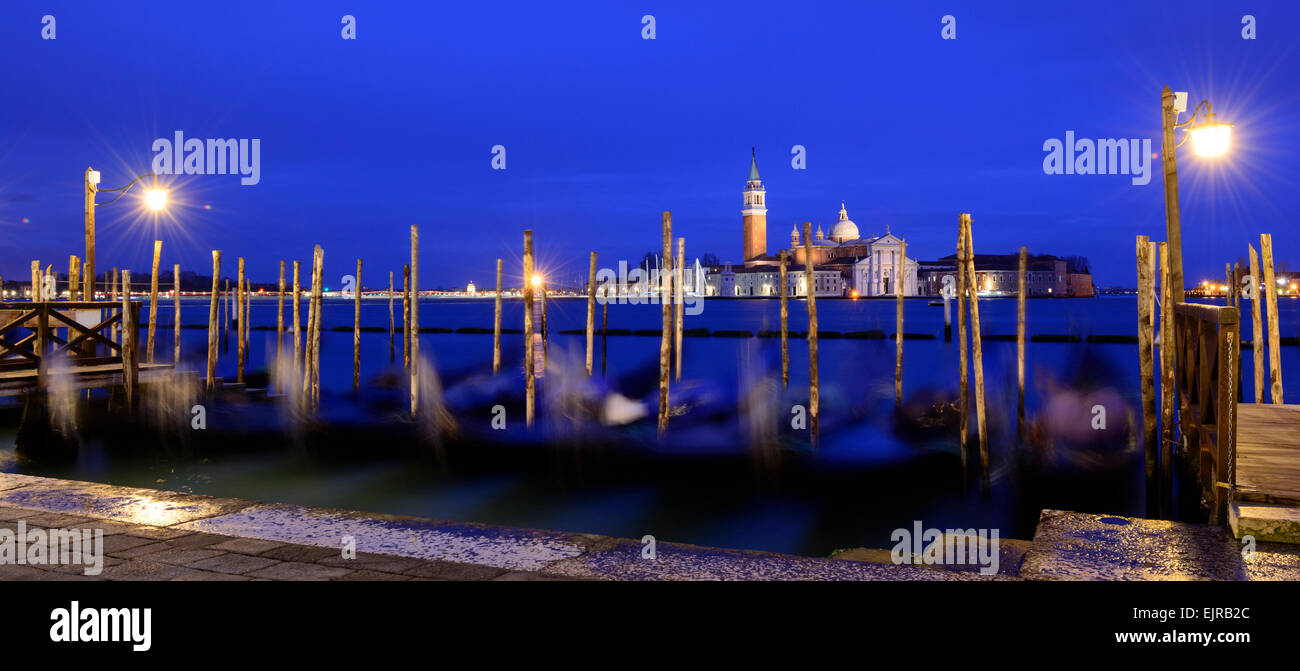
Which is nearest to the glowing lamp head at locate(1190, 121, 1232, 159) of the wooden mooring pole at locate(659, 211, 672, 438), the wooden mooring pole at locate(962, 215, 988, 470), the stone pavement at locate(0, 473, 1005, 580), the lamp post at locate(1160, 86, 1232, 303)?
the lamp post at locate(1160, 86, 1232, 303)

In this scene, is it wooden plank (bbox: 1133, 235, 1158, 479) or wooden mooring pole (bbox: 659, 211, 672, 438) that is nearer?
wooden plank (bbox: 1133, 235, 1158, 479)

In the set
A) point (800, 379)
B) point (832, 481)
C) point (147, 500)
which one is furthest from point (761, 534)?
point (800, 379)

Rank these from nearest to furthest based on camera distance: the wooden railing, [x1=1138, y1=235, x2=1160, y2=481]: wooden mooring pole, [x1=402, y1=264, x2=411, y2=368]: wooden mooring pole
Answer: the wooden railing → [x1=1138, y1=235, x2=1160, y2=481]: wooden mooring pole → [x1=402, y1=264, x2=411, y2=368]: wooden mooring pole

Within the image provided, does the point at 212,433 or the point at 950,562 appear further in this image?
the point at 212,433

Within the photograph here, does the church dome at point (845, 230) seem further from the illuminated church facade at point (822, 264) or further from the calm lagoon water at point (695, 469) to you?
the calm lagoon water at point (695, 469)

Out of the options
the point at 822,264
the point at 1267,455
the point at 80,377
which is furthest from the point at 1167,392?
the point at 822,264

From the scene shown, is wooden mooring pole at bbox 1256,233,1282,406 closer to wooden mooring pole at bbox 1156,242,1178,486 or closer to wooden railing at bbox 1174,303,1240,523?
wooden railing at bbox 1174,303,1240,523

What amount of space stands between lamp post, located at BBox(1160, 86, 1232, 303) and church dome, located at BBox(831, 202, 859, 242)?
116 meters

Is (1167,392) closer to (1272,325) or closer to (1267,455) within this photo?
(1267,455)

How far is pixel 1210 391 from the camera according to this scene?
21.7 feet

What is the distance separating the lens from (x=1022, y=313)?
38.8 ft

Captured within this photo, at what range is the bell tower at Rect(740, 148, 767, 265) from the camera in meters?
121
